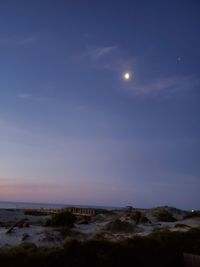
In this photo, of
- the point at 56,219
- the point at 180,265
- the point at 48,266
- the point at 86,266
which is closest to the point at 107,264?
the point at 86,266

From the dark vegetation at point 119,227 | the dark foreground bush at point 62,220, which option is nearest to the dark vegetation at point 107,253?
the dark vegetation at point 119,227

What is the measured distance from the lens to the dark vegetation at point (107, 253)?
15.1 metres

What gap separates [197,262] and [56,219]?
56.0 ft

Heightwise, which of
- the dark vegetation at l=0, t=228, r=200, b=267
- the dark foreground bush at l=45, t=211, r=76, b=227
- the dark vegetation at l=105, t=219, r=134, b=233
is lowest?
the dark vegetation at l=0, t=228, r=200, b=267

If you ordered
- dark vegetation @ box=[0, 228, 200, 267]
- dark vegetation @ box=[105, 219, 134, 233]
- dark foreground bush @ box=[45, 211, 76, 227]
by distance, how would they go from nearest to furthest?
dark vegetation @ box=[0, 228, 200, 267], dark vegetation @ box=[105, 219, 134, 233], dark foreground bush @ box=[45, 211, 76, 227]

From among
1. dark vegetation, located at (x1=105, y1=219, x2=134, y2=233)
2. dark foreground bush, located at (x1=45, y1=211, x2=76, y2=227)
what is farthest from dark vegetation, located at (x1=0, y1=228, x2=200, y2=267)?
dark foreground bush, located at (x1=45, y1=211, x2=76, y2=227)

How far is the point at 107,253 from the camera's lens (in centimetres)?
1642

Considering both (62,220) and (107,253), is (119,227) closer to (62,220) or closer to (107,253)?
(62,220)

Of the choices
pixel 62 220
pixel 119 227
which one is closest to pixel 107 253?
pixel 119 227

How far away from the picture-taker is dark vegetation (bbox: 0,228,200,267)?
15.1 m

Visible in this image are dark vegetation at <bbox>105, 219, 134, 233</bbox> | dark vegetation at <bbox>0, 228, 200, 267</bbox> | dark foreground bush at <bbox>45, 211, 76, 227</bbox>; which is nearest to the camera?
dark vegetation at <bbox>0, 228, 200, 267</bbox>

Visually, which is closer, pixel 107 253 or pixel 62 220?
pixel 107 253

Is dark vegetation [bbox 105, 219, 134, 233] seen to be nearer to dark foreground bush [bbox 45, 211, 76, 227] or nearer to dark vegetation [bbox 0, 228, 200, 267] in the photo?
dark foreground bush [bbox 45, 211, 76, 227]

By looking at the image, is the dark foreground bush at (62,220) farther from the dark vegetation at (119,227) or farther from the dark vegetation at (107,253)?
the dark vegetation at (107,253)
